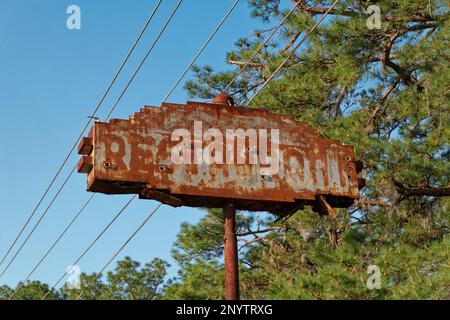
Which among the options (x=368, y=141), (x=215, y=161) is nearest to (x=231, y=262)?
(x=215, y=161)

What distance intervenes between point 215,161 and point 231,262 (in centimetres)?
108

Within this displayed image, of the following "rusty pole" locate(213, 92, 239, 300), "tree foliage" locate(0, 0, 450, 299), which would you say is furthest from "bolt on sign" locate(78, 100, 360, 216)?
"tree foliage" locate(0, 0, 450, 299)

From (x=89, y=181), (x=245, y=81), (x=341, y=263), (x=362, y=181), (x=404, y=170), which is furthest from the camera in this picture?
(x=245, y=81)

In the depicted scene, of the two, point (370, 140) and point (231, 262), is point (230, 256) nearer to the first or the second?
point (231, 262)

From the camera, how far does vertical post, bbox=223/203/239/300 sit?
7.76 metres

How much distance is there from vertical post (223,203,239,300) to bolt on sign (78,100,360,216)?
360 mm

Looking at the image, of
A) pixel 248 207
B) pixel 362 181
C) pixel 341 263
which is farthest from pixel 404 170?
pixel 248 207

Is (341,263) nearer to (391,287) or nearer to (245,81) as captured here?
(391,287)

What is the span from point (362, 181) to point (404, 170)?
Result: 5.25 metres

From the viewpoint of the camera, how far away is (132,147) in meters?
8.30

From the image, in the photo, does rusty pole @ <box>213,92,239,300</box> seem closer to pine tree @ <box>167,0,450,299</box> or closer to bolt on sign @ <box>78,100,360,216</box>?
bolt on sign @ <box>78,100,360,216</box>

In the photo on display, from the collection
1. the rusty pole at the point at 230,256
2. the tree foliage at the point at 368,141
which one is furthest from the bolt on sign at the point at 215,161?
the tree foliage at the point at 368,141

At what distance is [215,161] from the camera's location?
27.7ft

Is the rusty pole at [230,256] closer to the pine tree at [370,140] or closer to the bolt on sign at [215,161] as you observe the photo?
the bolt on sign at [215,161]
